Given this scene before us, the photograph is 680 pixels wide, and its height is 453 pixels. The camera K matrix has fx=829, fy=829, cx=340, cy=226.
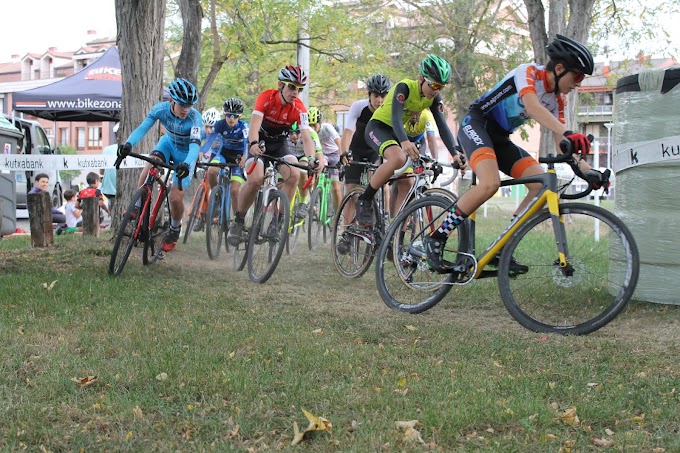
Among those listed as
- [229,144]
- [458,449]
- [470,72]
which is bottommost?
[458,449]

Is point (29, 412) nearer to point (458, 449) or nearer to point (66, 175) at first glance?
point (458, 449)

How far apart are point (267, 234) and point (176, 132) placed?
63.9 inches

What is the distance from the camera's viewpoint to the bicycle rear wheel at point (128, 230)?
27.2ft

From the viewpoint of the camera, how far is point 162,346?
502 cm

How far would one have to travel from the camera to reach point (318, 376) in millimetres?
4391

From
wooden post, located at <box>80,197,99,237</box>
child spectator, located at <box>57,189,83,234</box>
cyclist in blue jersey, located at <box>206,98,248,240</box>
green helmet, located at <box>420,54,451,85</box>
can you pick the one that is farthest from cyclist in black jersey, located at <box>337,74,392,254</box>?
child spectator, located at <box>57,189,83,234</box>

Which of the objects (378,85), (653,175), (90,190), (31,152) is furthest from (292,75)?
(31,152)

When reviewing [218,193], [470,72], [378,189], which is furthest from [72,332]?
[470,72]

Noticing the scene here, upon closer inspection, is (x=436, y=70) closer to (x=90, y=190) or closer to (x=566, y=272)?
(x=566, y=272)

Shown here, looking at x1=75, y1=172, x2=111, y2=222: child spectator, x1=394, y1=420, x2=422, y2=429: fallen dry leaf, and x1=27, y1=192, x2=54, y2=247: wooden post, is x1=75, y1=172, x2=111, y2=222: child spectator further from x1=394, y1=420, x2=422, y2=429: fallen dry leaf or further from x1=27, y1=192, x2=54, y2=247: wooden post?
x1=394, y1=420, x2=422, y2=429: fallen dry leaf

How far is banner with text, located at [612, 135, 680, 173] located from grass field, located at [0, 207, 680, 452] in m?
1.16

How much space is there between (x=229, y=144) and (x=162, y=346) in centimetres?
665

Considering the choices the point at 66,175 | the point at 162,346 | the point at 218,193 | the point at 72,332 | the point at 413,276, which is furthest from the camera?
the point at 66,175

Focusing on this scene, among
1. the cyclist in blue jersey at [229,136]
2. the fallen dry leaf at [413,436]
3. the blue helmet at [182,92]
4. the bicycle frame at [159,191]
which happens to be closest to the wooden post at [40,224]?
the cyclist in blue jersey at [229,136]
